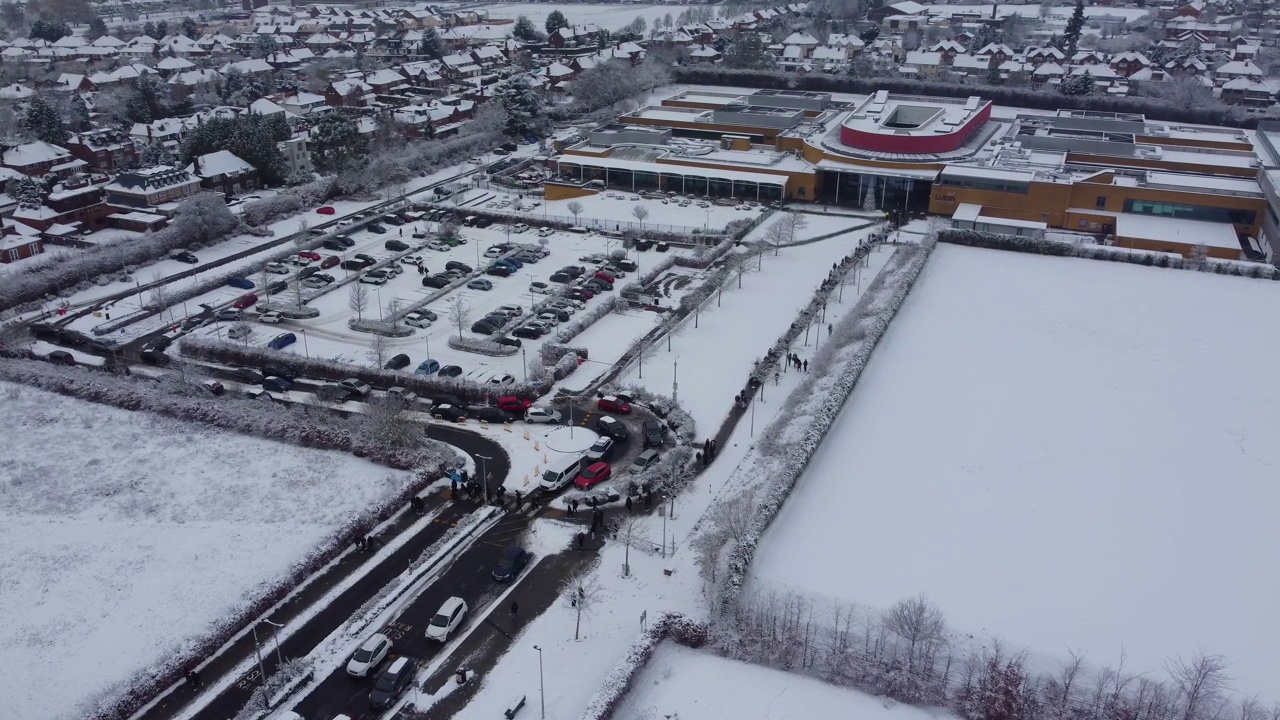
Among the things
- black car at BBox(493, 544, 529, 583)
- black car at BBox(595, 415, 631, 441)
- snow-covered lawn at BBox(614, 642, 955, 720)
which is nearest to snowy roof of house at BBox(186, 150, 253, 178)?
black car at BBox(595, 415, 631, 441)

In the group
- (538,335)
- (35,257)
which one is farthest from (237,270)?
(538,335)

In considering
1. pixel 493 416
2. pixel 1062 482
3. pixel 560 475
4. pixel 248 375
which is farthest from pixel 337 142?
pixel 1062 482

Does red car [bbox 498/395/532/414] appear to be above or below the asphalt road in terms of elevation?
above

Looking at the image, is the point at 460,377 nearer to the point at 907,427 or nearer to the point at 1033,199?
the point at 907,427

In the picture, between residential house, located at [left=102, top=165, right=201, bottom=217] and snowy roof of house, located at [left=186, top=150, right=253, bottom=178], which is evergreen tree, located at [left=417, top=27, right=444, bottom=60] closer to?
snowy roof of house, located at [left=186, top=150, right=253, bottom=178]

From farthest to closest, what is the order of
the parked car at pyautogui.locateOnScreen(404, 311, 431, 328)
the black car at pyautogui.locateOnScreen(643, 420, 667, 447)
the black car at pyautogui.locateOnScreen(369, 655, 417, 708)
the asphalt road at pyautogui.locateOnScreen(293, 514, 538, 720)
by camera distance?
the parked car at pyautogui.locateOnScreen(404, 311, 431, 328)
the black car at pyautogui.locateOnScreen(643, 420, 667, 447)
the asphalt road at pyautogui.locateOnScreen(293, 514, 538, 720)
the black car at pyautogui.locateOnScreen(369, 655, 417, 708)

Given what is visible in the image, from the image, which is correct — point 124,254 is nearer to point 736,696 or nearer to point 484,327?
point 484,327

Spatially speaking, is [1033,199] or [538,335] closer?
[538,335]

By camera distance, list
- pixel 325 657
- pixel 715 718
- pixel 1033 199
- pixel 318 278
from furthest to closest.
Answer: pixel 1033 199 → pixel 318 278 → pixel 325 657 → pixel 715 718
